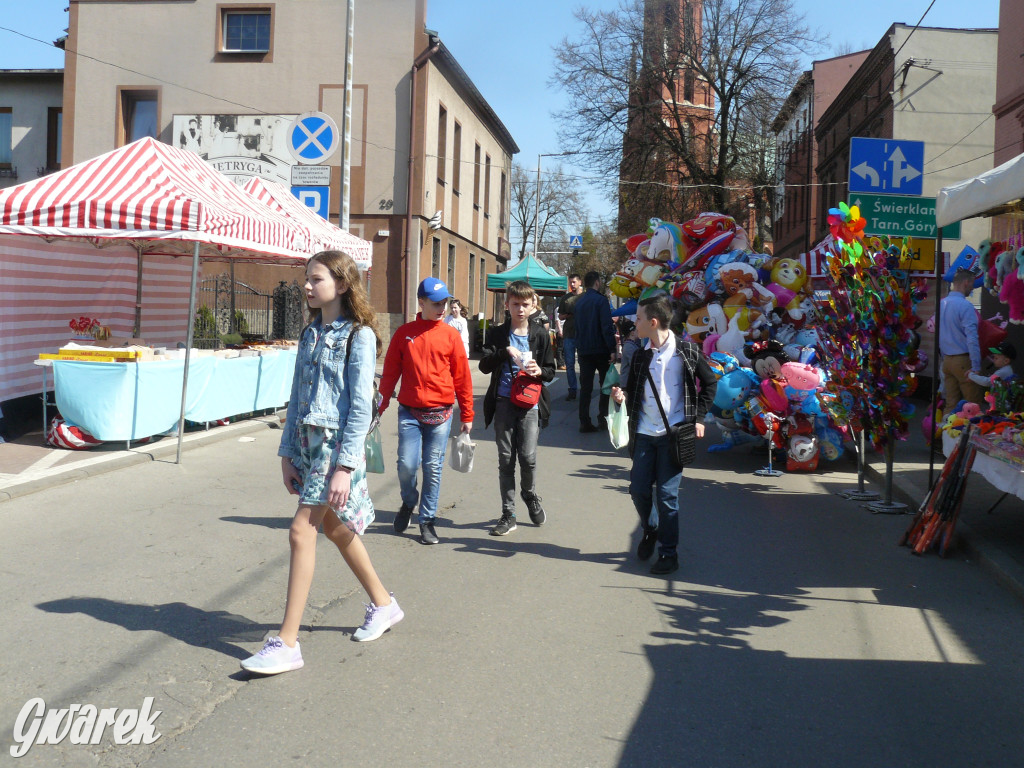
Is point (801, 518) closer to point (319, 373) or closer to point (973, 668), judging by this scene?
point (973, 668)

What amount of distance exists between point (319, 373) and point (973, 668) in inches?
131

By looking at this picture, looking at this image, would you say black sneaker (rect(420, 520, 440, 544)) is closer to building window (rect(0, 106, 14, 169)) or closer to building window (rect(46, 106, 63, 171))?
building window (rect(46, 106, 63, 171))

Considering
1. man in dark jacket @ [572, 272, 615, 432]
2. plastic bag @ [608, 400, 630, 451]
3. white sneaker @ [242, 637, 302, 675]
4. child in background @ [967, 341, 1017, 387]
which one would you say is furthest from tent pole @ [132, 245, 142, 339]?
child in background @ [967, 341, 1017, 387]

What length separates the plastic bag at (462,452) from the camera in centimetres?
666

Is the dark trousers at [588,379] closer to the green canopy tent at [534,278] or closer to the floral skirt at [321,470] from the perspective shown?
the floral skirt at [321,470]

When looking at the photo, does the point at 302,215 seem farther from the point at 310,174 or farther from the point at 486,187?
the point at 486,187

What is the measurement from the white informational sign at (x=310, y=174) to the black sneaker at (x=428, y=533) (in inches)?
340

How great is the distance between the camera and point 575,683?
4191 mm

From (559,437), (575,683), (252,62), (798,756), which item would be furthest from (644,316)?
(252,62)

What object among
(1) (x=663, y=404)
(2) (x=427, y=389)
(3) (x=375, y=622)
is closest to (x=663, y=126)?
(2) (x=427, y=389)

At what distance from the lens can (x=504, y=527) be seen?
23.1 feet

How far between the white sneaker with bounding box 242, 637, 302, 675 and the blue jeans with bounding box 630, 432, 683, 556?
8.81 feet

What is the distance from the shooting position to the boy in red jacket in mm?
6508

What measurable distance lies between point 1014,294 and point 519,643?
523cm
